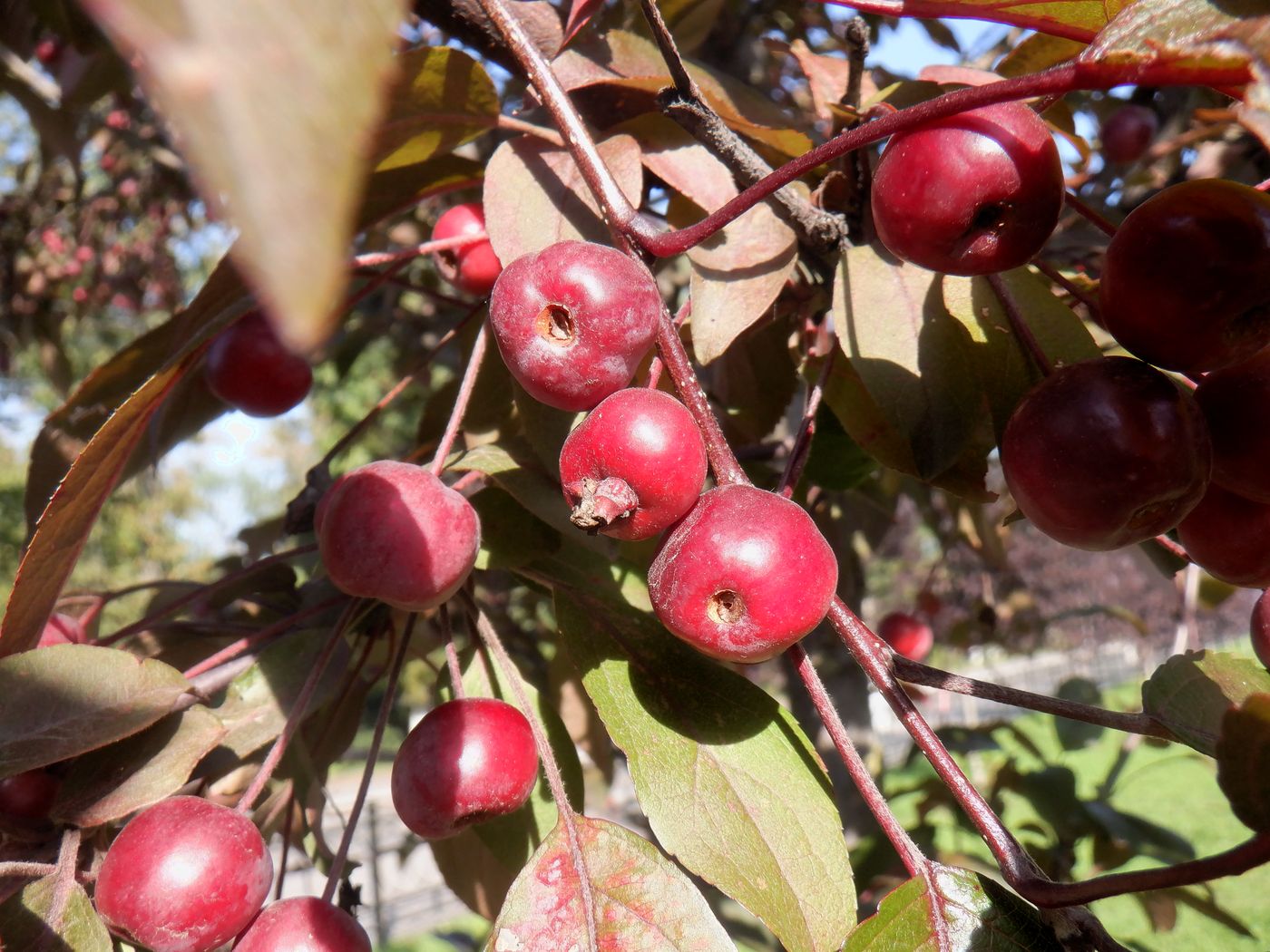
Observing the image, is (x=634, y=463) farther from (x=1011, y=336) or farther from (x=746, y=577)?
(x=1011, y=336)

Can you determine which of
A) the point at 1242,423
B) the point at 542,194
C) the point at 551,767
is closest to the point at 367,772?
the point at 551,767

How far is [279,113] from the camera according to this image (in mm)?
195

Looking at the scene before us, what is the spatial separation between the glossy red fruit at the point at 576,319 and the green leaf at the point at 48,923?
0.59 metres

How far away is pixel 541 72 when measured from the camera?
0.80 metres

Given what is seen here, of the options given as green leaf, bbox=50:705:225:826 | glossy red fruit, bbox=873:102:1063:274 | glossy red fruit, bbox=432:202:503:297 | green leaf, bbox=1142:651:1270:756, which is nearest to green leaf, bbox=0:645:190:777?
green leaf, bbox=50:705:225:826

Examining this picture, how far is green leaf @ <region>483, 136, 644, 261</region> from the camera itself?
921mm

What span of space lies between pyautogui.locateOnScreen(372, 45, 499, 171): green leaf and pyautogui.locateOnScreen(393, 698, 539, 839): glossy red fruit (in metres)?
0.58

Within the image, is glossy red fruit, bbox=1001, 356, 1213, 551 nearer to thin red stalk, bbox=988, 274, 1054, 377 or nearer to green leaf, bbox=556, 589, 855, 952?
thin red stalk, bbox=988, 274, 1054, 377

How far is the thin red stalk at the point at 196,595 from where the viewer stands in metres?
1.14

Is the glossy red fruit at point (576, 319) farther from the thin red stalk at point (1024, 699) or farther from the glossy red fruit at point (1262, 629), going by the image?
the glossy red fruit at point (1262, 629)

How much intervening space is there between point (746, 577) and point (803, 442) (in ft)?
0.90

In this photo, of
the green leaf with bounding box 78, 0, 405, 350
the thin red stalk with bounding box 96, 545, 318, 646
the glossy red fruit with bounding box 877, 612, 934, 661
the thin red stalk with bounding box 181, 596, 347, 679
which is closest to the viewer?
the green leaf with bounding box 78, 0, 405, 350

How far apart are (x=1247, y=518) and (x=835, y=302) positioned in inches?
16.0

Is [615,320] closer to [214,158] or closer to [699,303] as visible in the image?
[699,303]
